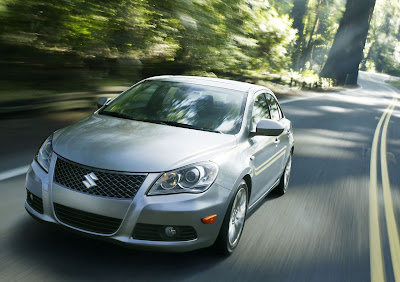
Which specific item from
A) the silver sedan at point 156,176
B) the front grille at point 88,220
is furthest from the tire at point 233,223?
the front grille at point 88,220

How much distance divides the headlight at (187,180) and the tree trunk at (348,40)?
45.0m

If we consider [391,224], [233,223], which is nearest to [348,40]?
[391,224]

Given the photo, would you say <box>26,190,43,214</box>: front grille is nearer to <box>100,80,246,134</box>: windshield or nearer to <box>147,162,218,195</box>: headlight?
<box>147,162,218,195</box>: headlight

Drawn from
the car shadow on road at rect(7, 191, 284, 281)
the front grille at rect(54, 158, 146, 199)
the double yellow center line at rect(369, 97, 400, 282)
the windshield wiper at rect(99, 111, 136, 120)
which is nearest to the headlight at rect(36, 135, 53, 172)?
the front grille at rect(54, 158, 146, 199)

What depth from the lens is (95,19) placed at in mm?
11602

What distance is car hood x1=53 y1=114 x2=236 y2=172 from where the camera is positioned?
397 cm

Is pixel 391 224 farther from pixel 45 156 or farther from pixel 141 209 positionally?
pixel 45 156

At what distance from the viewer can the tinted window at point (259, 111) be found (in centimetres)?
549

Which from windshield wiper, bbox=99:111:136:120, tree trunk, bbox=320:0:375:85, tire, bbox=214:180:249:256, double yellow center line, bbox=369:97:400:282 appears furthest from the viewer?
tree trunk, bbox=320:0:375:85

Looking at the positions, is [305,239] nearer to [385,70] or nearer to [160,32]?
[160,32]

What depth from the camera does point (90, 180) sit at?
387 cm

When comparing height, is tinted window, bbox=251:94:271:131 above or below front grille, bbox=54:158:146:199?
above

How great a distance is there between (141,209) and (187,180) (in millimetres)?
453

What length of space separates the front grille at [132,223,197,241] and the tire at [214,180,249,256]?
14.8 inches
